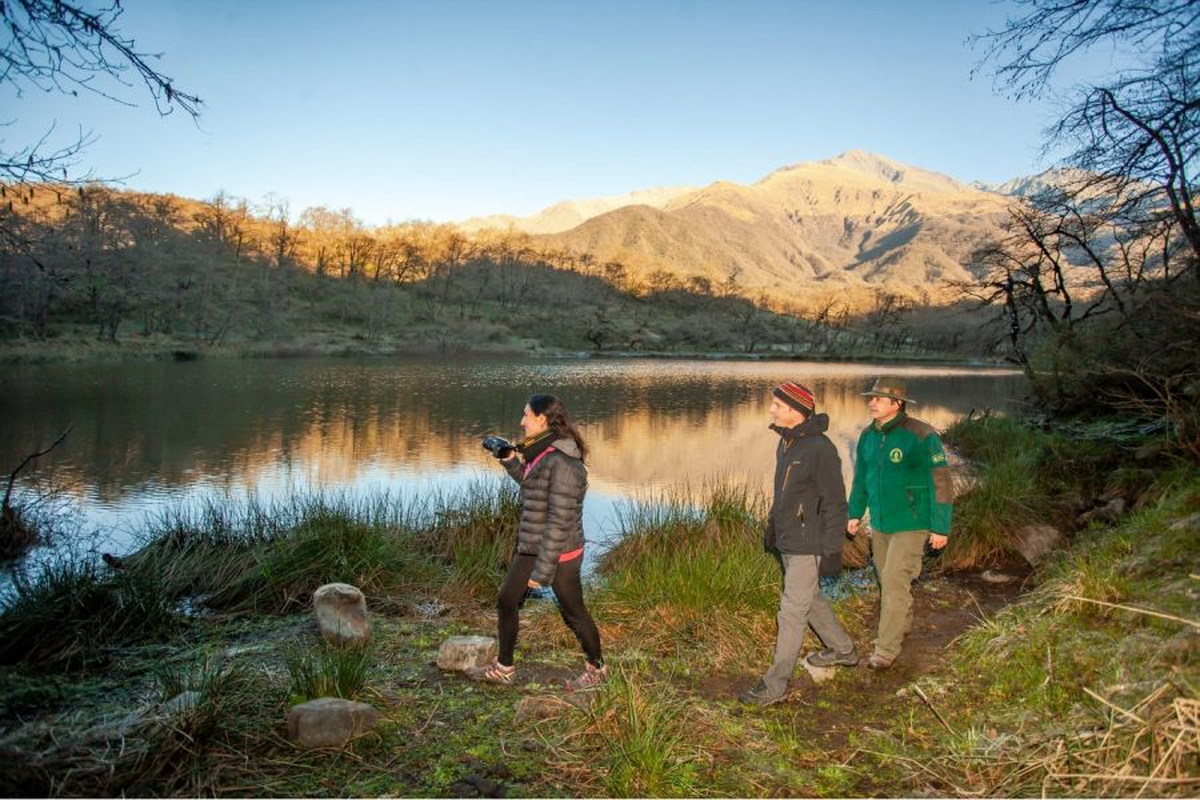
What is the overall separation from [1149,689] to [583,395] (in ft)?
103

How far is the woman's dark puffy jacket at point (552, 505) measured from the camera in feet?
14.6

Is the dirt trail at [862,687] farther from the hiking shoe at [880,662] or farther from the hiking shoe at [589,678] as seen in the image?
the hiking shoe at [589,678]

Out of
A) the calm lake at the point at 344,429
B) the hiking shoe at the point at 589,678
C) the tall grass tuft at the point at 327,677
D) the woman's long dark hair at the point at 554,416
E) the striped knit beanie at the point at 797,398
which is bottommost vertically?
the calm lake at the point at 344,429

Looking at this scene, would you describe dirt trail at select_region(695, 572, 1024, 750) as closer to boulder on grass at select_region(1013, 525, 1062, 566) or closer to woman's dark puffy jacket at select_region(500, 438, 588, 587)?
woman's dark puffy jacket at select_region(500, 438, 588, 587)

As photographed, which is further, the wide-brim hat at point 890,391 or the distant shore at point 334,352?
the distant shore at point 334,352

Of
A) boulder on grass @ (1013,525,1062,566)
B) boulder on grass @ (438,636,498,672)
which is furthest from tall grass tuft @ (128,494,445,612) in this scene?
boulder on grass @ (1013,525,1062,566)

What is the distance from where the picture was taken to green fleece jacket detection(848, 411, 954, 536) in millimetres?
4894

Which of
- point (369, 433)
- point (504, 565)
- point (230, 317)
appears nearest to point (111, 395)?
point (369, 433)

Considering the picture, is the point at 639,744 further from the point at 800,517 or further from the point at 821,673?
the point at 821,673

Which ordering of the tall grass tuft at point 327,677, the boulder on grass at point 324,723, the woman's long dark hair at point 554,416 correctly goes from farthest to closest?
1. the woman's long dark hair at point 554,416
2. the tall grass tuft at point 327,677
3. the boulder on grass at point 324,723

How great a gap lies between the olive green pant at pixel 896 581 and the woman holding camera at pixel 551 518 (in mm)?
2027

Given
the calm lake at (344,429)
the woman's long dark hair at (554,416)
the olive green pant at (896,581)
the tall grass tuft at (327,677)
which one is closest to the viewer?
the tall grass tuft at (327,677)

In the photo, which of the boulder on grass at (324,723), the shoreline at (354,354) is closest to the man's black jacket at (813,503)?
the boulder on grass at (324,723)

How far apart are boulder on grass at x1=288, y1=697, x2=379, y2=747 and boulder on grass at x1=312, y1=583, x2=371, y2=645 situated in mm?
1676
